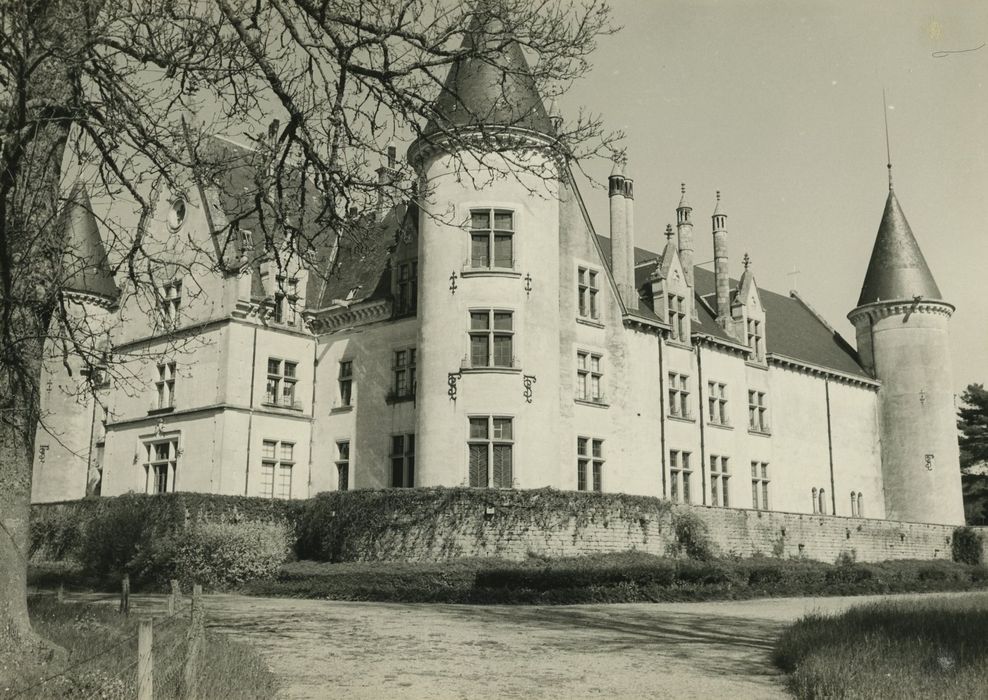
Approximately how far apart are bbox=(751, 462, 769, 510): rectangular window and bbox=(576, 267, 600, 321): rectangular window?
11.6 metres

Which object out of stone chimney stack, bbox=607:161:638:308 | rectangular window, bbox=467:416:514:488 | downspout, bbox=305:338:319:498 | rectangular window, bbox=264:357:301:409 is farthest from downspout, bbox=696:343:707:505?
rectangular window, bbox=264:357:301:409

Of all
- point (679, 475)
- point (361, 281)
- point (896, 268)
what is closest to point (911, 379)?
point (896, 268)

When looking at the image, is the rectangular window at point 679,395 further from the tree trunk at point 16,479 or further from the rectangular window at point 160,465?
the tree trunk at point 16,479

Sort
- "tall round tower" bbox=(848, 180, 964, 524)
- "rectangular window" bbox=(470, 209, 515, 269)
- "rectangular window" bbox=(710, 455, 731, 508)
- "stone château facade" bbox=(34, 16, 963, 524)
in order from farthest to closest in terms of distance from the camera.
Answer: "tall round tower" bbox=(848, 180, 964, 524) → "rectangular window" bbox=(710, 455, 731, 508) → "rectangular window" bbox=(470, 209, 515, 269) → "stone château facade" bbox=(34, 16, 963, 524)

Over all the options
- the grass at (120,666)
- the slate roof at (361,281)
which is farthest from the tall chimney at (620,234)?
the grass at (120,666)

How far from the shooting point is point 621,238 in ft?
112

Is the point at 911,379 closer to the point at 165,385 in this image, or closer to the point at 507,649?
the point at 165,385

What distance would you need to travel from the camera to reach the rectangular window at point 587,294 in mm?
32312

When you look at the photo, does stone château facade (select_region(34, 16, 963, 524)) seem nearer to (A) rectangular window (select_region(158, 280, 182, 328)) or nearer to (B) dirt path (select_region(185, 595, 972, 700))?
(A) rectangular window (select_region(158, 280, 182, 328))

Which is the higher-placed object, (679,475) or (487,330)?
(487,330)

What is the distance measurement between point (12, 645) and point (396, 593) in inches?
491

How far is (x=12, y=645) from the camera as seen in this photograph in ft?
31.8

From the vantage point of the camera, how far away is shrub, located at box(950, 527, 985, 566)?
43125mm

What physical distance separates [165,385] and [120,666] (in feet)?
83.7
